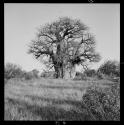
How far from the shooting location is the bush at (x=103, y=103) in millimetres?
5035

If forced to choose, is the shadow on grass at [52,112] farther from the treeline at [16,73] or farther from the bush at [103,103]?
the treeline at [16,73]

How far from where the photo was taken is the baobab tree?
5.55 m

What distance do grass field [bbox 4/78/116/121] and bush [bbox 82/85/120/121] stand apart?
167mm

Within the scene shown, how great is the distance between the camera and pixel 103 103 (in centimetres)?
509

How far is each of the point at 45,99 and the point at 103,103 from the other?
1297mm

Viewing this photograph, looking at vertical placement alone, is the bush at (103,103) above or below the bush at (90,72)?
below

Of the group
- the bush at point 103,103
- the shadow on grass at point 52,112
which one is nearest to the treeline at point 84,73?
the bush at point 103,103

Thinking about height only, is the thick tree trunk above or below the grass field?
above

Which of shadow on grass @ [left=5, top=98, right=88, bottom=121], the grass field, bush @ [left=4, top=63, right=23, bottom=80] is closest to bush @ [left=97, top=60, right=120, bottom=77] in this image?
the grass field

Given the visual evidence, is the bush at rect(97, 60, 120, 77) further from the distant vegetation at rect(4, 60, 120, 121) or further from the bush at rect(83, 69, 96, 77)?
the bush at rect(83, 69, 96, 77)

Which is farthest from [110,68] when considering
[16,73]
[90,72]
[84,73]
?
[16,73]

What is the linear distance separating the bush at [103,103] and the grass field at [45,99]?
0.17 meters
